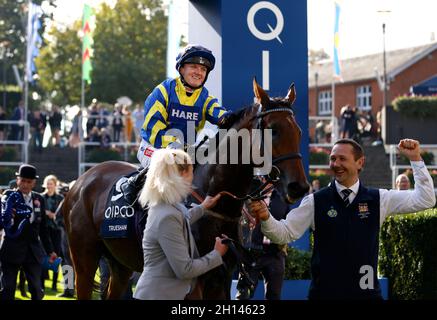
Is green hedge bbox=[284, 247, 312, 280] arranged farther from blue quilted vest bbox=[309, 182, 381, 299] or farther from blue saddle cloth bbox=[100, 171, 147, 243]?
blue quilted vest bbox=[309, 182, 381, 299]

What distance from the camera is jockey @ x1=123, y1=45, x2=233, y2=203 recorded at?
6918 millimetres

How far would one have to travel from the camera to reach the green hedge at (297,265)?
Answer: 32.8ft

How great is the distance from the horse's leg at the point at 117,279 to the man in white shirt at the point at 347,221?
2626 mm

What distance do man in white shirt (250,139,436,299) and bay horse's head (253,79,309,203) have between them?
13cm

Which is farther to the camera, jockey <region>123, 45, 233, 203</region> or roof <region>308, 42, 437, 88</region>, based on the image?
roof <region>308, 42, 437, 88</region>

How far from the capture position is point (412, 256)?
32.4ft

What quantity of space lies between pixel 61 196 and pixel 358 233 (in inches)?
386

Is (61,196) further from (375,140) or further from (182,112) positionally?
(375,140)


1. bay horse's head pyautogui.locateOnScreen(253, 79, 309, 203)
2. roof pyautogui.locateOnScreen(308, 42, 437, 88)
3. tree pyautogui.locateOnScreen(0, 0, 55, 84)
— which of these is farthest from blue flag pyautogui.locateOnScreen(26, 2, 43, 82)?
roof pyautogui.locateOnScreen(308, 42, 437, 88)

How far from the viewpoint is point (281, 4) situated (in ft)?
32.8

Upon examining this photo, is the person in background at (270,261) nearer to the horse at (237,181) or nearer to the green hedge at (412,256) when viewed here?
the green hedge at (412,256)

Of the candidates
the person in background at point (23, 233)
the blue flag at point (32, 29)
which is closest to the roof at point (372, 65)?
the blue flag at point (32, 29)

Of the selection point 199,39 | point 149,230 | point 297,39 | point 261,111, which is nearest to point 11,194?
point 199,39
